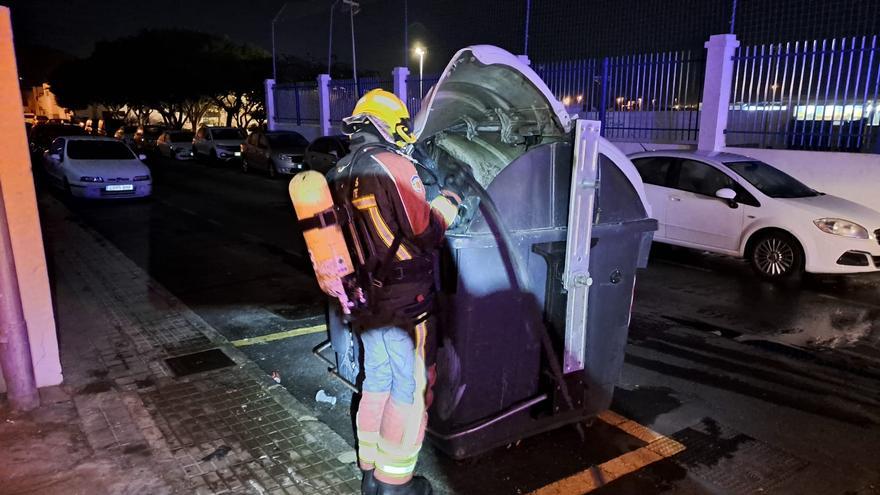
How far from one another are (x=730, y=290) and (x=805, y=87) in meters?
5.58

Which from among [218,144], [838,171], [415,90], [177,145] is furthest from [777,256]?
[177,145]

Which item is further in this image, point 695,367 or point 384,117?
point 695,367

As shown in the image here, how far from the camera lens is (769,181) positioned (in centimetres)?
801

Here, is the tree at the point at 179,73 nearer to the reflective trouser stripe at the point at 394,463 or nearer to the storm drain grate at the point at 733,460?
the storm drain grate at the point at 733,460

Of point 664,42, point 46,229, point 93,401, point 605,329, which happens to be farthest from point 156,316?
point 664,42

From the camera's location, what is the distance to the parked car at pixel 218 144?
874 inches

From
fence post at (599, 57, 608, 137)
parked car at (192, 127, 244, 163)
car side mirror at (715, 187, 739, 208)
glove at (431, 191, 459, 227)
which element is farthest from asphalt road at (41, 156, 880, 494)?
parked car at (192, 127, 244, 163)

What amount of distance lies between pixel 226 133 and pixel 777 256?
2040 cm

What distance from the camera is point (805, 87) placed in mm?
10508

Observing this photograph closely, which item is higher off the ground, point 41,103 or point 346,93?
point 41,103

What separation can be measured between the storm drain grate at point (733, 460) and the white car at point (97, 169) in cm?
→ 1255

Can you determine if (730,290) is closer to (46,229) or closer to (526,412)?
(526,412)

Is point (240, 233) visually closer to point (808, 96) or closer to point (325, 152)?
point (325, 152)

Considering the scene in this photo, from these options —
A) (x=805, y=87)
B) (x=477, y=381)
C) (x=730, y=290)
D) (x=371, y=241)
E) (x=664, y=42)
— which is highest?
(x=664, y=42)
